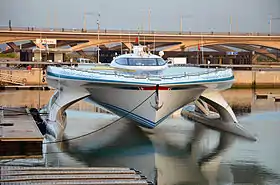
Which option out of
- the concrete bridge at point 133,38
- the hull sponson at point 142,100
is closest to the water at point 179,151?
the hull sponson at point 142,100

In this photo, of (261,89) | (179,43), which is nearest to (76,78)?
(261,89)

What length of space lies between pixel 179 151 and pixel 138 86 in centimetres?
336

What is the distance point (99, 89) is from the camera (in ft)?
84.6

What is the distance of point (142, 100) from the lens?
2442cm

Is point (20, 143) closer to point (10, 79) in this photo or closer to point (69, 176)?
point (69, 176)

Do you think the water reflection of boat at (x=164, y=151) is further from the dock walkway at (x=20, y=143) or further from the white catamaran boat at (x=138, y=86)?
the dock walkway at (x=20, y=143)

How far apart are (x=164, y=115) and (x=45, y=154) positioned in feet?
19.1

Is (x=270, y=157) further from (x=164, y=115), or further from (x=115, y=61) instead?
(x=115, y=61)

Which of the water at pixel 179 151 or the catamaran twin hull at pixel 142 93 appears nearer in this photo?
the water at pixel 179 151

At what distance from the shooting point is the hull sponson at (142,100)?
2419 cm

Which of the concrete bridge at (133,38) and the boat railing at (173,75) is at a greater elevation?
the concrete bridge at (133,38)

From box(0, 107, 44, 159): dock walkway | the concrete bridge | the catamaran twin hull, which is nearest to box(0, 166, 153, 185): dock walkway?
box(0, 107, 44, 159): dock walkway

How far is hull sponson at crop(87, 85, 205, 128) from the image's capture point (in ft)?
79.4

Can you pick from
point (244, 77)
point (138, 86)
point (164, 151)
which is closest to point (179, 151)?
point (164, 151)
